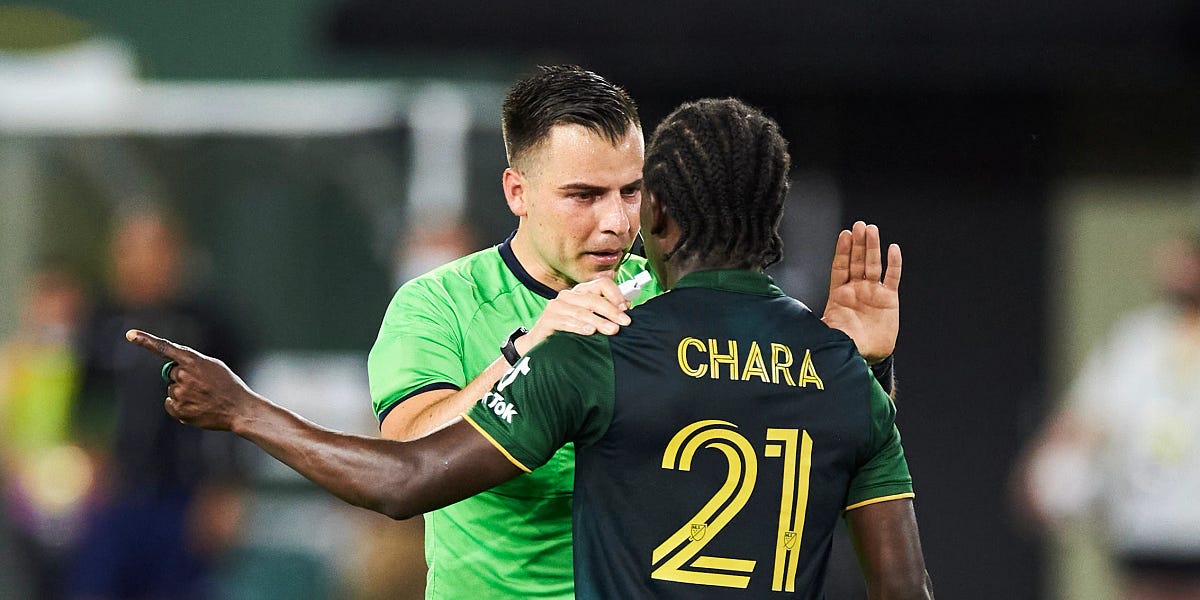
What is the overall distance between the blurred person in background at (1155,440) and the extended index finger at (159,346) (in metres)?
6.51

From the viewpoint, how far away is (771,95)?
1133cm

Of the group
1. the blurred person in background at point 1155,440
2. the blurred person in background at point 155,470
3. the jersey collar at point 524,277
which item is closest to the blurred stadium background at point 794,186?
the blurred person in background at point 155,470

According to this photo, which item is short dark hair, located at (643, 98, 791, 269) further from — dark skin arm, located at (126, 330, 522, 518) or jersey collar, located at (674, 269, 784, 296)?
dark skin arm, located at (126, 330, 522, 518)

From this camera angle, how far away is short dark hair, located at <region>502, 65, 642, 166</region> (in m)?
3.82

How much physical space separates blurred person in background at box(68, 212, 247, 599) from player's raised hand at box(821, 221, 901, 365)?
19.3 ft

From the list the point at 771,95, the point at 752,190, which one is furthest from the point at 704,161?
the point at 771,95

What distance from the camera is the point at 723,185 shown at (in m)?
3.15

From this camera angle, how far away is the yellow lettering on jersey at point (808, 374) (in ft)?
10.2

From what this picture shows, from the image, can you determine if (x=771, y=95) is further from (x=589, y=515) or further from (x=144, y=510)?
(x=589, y=515)

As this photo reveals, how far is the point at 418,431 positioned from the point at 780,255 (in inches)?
32.4

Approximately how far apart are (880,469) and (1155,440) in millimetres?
5919

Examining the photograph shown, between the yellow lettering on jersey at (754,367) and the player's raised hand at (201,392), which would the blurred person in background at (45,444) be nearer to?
the player's raised hand at (201,392)

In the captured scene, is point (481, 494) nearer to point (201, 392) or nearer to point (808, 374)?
point (201, 392)

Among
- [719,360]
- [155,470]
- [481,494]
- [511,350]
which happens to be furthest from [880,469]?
[155,470]
